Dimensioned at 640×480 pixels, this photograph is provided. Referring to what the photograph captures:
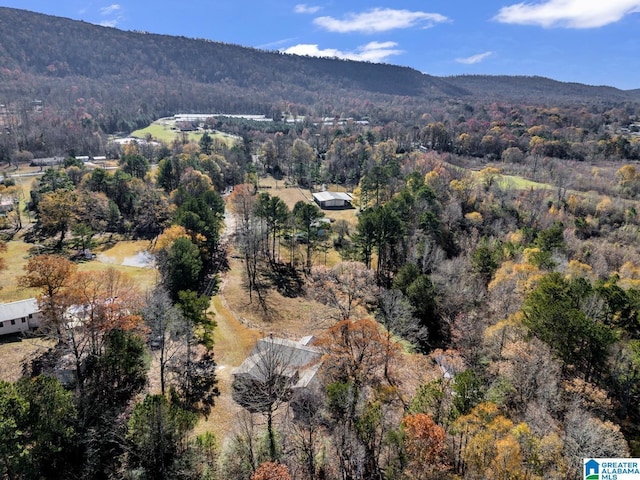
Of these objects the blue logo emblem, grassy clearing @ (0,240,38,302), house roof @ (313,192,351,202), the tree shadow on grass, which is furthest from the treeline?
grassy clearing @ (0,240,38,302)

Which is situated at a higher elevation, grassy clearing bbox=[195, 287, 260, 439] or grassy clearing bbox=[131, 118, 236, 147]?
grassy clearing bbox=[131, 118, 236, 147]

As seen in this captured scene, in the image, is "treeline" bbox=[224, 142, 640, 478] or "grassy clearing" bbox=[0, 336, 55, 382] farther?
"grassy clearing" bbox=[0, 336, 55, 382]

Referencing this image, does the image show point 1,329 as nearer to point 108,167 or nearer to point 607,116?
point 108,167

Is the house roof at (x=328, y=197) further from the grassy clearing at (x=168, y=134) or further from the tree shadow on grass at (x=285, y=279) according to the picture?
the grassy clearing at (x=168, y=134)

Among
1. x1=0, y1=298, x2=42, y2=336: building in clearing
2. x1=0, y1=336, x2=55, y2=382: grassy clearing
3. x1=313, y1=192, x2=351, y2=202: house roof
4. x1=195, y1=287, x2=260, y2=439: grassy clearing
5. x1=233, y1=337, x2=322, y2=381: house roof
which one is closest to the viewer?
x1=195, y1=287, x2=260, y2=439: grassy clearing

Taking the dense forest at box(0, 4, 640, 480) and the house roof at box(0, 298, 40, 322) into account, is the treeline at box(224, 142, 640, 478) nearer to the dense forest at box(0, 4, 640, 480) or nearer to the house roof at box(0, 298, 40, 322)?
the dense forest at box(0, 4, 640, 480)

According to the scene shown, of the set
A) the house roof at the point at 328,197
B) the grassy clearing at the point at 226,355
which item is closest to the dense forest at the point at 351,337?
the grassy clearing at the point at 226,355

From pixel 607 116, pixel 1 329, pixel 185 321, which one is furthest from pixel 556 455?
pixel 607 116

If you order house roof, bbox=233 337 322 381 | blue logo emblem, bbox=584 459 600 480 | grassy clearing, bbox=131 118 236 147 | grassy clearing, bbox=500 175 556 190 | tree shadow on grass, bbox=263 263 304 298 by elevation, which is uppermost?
grassy clearing, bbox=131 118 236 147
